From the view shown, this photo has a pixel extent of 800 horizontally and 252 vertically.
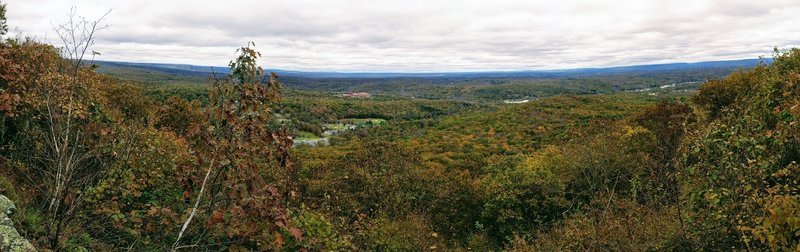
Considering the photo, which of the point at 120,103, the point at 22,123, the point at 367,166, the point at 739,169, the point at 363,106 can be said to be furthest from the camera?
the point at 363,106

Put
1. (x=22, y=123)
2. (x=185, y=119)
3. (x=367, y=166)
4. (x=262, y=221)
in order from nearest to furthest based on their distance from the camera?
(x=262, y=221) < (x=22, y=123) < (x=367, y=166) < (x=185, y=119)

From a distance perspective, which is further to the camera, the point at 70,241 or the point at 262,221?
the point at 70,241

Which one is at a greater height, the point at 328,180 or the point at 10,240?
the point at 10,240

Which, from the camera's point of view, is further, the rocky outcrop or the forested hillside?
the rocky outcrop

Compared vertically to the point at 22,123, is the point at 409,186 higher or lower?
lower

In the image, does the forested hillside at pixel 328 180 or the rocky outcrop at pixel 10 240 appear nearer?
the forested hillside at pixel 328 180

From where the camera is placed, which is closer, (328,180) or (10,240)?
(10,240)

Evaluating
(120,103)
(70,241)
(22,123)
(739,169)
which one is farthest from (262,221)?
(120,103)

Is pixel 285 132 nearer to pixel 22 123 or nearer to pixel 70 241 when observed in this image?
pixel 70 241
